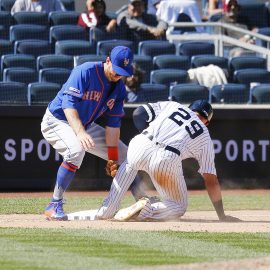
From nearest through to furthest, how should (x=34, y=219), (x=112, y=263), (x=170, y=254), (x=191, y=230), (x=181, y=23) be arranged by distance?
(x=112, y=263) < (x=170, y=254) < (x=191, y=230) < (x=34, y=219) < (x=181, y=23)

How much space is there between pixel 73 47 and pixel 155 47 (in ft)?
4.63

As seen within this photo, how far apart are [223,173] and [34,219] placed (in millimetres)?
5221

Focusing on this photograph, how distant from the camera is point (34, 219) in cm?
920

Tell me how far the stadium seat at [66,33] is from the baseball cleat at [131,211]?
656 centimetres

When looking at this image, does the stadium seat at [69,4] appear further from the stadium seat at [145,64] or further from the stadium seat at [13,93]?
the stadium seat at [13,93]

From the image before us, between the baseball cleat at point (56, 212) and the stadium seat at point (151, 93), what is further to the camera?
the stadium seat at point (151, 93)

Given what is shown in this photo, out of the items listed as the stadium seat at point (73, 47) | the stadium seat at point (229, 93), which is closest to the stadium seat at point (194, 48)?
the stadium seat at point (229, 93)

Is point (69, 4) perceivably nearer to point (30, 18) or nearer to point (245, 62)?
point (30, 18)

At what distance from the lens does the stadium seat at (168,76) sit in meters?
14.4

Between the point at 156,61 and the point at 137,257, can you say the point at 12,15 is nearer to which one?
the point at 156,61

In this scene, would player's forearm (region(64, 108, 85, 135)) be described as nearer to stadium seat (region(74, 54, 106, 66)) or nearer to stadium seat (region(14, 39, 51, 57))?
stadium seat (region(74, 54, 106, 66))

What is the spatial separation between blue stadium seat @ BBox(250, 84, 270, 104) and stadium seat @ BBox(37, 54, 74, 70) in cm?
268

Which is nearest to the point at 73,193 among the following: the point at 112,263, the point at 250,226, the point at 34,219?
the point at 34,219

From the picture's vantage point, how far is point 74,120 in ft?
28.5
